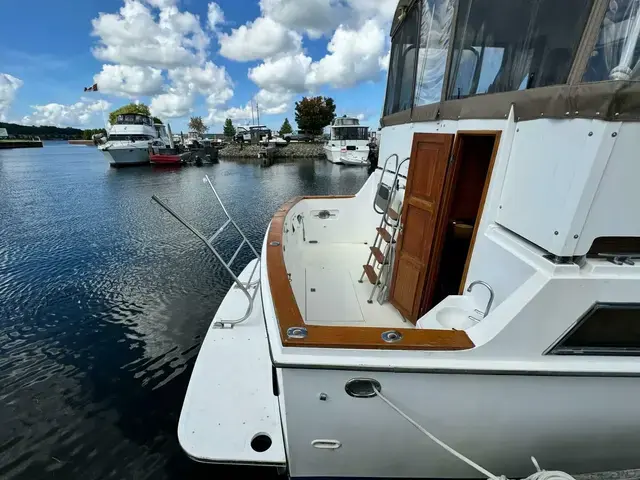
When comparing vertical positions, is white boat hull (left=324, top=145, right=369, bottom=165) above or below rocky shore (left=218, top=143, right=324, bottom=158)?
above

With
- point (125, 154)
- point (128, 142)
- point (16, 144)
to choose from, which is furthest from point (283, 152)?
point (16, 144)

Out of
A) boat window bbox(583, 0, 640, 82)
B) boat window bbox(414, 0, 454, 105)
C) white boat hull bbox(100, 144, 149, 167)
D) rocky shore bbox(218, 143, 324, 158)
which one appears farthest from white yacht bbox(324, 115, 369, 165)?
boat window bbox(583, 0, 640, 82)

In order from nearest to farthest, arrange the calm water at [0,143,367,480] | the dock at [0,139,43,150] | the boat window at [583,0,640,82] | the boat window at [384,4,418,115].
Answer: the boat window at [583,0,640,82] < the calm water at [0,143,367,480] < the boat window at [384,4,418,115] < the dock at [0,139,43,150]

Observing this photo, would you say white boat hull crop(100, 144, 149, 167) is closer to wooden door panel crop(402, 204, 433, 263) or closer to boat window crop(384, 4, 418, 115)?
boat window crop(384, 4, 418, 115)

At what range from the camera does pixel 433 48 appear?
278cm

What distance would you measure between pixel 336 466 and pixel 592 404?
1.43m

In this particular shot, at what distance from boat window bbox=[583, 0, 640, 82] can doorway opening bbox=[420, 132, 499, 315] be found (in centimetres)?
90

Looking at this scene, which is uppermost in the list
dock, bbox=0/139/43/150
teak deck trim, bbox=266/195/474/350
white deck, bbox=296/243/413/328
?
teak deck trim, bbox=266/195/474/350

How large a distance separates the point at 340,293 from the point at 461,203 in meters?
1.56

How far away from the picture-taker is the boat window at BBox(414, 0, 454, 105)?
2.53 m

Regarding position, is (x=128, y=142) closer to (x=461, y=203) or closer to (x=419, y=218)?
(x=419, y=218)

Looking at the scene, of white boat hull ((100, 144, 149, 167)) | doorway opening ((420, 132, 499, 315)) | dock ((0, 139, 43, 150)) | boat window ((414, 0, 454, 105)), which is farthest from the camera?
dock ((0, 139, 43, 150))

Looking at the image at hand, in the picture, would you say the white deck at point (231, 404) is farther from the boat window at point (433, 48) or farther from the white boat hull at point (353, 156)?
the white boat hull at point (353, 156)

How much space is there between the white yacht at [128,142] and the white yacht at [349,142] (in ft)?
57.6
